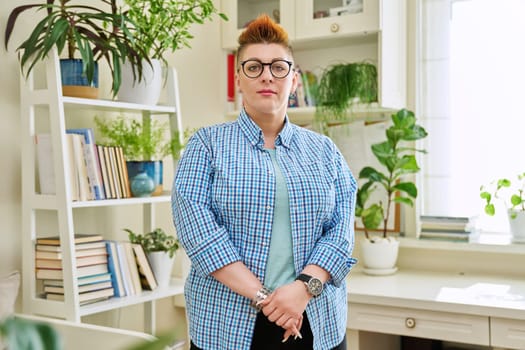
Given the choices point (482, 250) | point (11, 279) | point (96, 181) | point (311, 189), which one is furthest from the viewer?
point (482, 250)

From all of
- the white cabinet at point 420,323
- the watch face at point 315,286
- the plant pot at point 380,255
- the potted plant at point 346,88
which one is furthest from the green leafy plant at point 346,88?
the watch face at point 315,286

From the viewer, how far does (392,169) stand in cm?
275

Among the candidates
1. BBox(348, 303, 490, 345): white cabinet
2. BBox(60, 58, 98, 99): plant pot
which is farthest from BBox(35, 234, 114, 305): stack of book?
BBox(348, 303, 490, 345): white cabinet

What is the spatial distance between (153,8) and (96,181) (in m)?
0.65

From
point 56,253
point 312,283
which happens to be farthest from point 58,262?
point 312,283

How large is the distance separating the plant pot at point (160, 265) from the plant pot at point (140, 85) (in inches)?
22.4

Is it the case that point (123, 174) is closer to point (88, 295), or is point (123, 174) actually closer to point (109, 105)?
point (109, 105)

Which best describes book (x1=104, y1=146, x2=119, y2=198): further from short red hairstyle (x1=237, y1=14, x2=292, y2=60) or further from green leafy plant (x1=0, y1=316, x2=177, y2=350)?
green leafy plant (x1=0, y1=316, x2=177, y2=350)

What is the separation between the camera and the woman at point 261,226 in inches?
62.7

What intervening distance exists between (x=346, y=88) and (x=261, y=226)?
4.46 ft

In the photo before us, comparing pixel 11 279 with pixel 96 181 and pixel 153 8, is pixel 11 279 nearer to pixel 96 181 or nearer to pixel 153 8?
pixel 96 181

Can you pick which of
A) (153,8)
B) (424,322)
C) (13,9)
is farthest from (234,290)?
(13,9)

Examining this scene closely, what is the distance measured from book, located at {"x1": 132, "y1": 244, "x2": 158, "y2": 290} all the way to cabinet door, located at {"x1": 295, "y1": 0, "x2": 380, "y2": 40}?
121cm

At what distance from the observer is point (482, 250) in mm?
2766
